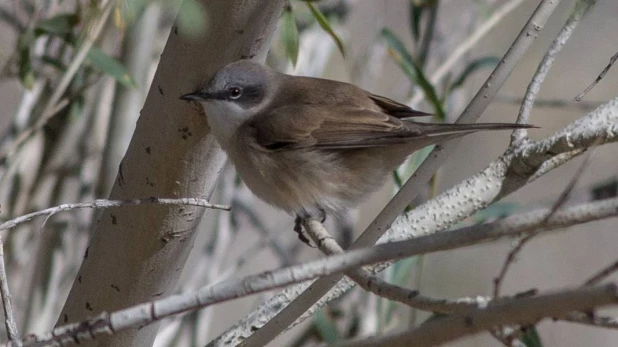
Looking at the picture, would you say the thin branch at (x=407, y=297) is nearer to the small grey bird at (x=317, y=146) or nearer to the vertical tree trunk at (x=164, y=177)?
the vertical tree trunk at (x=164, y=177)

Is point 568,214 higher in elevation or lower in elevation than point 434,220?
lower

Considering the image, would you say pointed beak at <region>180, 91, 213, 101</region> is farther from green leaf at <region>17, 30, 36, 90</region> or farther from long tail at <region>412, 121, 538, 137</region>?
green leaf at <region>17, 30, 36, 90</region>

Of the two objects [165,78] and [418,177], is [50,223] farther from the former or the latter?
[418,177]

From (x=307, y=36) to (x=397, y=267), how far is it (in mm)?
1562

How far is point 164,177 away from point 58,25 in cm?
117

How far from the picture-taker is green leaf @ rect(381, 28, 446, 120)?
3043mm

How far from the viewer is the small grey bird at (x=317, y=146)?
2.94 m

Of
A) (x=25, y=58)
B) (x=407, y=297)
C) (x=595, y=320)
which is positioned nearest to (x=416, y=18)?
(x=25, y=58)

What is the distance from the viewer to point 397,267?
3.19 meters

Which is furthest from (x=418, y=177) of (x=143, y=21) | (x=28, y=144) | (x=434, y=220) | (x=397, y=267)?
(x=28, y=144)

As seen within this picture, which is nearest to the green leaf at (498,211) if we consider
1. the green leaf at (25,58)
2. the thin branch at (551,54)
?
the thin branch at (551,54)

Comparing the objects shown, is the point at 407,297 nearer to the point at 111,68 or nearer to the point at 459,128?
the point at 459,128

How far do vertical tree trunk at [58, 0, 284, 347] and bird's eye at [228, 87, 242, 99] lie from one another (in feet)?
1.50

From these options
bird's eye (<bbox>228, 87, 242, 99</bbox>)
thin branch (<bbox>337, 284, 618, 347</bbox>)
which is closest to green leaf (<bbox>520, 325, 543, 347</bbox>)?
bird's eye (<bbox>228, 87, 242, 99</bbox>)
